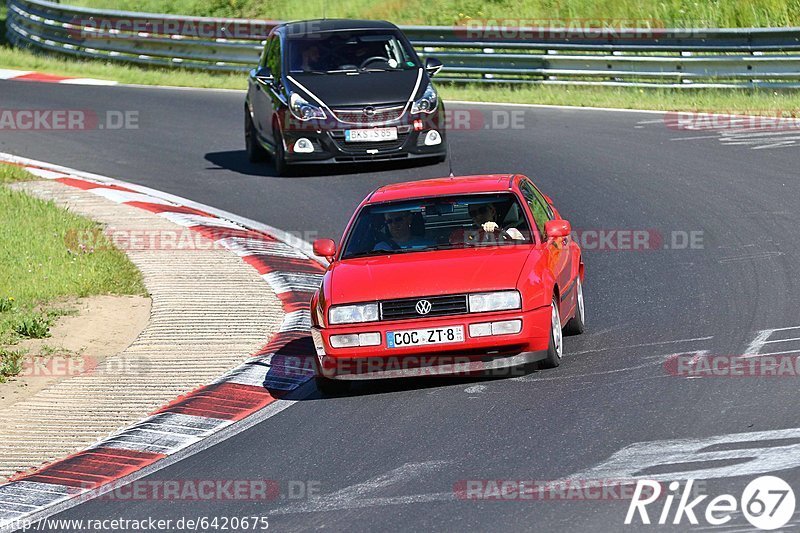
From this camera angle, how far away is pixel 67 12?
30.4 m

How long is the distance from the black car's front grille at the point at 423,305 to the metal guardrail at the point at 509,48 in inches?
497

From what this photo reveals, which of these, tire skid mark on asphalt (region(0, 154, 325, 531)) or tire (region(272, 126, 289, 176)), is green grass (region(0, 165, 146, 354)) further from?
tire (region(272, 126, 289, 176))

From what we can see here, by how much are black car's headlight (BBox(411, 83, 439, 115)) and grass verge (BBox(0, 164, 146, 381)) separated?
4.37m

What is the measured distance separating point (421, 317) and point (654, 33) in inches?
553

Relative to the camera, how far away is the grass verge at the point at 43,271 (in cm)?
1130

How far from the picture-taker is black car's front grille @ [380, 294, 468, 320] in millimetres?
9008

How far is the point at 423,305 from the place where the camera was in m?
9.04

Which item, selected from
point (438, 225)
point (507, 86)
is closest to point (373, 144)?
point (507, 86)

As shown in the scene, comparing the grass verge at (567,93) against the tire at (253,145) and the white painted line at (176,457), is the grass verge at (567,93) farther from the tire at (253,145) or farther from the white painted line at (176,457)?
the white painted line at (176,457)

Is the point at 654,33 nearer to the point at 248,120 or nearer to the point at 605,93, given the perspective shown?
the point at 605,93

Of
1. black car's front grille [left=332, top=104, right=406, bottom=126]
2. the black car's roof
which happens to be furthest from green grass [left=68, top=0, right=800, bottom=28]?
black car's front grille [left=332, top=104, right=406, bottom=126]

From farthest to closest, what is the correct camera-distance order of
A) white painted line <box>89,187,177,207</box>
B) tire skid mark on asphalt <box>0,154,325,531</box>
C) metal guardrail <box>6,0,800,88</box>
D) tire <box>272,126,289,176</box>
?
metal guardrail <box>6,0,800,88</box> < tire <box>272,126,289,176</box> < white painted line <box>89,187,177,207</box> < tire skid mark on asphalt <box>0,154,325,531</box>

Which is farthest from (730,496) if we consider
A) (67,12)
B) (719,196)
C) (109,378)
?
(67,12)

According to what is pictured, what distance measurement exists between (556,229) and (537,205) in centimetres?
78
